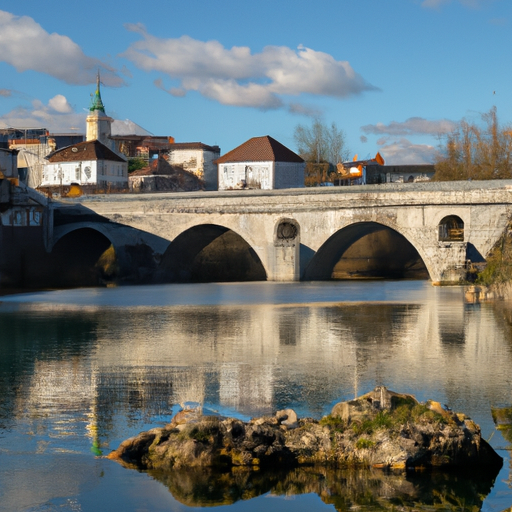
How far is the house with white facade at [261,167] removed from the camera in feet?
227

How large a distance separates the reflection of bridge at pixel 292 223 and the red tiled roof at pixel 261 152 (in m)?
15.0

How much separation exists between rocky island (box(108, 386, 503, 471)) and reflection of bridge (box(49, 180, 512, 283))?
31.2 meters

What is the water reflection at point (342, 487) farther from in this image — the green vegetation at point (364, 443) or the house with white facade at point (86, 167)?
the house with white facade at point (86, 167)

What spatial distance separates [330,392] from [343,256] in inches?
1730

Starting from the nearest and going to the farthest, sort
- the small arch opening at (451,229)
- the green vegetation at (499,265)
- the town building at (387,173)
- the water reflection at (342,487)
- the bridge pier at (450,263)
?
the water reflection at (342,487) → the green vegetation at (499,265) → the bridge pier at (450,263) → the small arch opening at (451,229) → the town building at (387,173)

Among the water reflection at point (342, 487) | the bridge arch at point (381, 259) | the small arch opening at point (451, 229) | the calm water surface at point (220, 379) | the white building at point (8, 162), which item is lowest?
the water reflection at point (342, 487)

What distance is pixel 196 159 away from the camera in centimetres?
8388

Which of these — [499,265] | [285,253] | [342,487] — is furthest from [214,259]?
[342,487]

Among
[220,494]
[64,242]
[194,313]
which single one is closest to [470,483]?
[220,494]

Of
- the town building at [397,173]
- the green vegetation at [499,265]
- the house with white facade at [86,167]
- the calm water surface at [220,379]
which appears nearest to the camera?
the calm water surface at [220,379]

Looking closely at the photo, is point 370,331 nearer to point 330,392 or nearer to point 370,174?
point 330,392

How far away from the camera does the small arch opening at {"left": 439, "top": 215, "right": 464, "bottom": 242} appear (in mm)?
43219

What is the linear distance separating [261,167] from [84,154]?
16.1m

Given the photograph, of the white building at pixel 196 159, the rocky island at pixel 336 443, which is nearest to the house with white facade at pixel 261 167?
the white building at pixel 196 159
